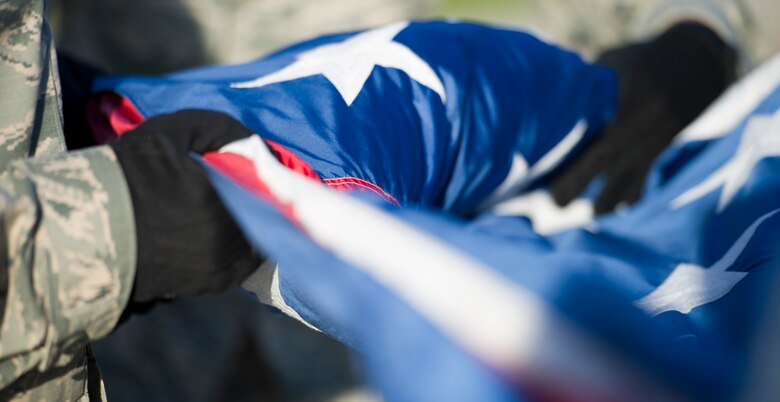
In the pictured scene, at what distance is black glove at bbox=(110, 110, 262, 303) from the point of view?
1.40ft

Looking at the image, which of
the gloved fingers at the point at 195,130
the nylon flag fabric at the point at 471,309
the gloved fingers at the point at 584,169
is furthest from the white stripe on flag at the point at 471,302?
the gloved fingers at the point at 584,169

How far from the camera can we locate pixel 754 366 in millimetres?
316

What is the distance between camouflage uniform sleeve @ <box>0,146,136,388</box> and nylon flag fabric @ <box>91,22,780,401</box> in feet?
0.21

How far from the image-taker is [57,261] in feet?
1.32

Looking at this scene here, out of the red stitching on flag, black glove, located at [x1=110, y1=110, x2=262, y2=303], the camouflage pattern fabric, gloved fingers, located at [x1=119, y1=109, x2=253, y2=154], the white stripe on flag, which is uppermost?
the white stripe on flag

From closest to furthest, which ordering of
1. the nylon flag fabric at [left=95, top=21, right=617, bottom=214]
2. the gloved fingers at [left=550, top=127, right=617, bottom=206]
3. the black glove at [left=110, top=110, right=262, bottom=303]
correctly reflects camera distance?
the black glove at [left=110, top=110, right=262, bottom=303], the nylon flag fabric at [left=95, top=21, right=617, bottom=214], the gloved fingers at [left=550, top=127, right=617, bottom=206]

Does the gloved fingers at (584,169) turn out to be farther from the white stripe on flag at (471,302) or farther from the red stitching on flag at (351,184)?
the white stripe on flag at (471,302)

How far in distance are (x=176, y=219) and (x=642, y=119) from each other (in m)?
0.63

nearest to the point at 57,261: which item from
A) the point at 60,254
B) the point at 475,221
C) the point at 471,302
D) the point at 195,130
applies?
the point at 60,254

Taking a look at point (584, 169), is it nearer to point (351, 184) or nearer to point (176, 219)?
point (351, 184)

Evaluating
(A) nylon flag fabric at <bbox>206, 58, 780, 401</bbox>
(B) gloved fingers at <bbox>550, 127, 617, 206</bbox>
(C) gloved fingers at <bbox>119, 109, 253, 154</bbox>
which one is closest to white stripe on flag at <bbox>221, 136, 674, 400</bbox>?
(A) nylon flag fabric at <bbox>206, 58, 780, 401</bbox>

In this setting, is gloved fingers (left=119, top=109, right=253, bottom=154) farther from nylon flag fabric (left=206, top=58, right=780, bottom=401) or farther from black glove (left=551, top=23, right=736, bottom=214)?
black glove (left=551, top=23, right=736, bottom=214)

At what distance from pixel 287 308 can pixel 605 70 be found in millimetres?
511

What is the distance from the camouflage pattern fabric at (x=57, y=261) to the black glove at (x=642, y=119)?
0.57m
